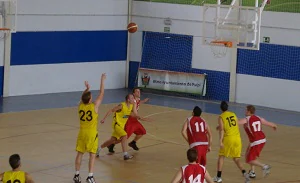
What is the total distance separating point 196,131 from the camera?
1496 centimetres

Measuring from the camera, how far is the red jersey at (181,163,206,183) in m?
10.4

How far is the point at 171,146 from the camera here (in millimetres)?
19328

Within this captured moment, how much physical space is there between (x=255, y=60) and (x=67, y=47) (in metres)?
7.38

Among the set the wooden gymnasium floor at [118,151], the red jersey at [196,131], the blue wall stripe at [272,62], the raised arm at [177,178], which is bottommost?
the wooden gymnasium floor at [118,151]

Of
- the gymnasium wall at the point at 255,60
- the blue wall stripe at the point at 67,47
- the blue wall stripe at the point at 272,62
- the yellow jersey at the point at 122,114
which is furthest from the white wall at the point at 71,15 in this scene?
the yellow jersey at the point at 122,114

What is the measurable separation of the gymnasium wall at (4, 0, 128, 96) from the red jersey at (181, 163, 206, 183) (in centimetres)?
1800

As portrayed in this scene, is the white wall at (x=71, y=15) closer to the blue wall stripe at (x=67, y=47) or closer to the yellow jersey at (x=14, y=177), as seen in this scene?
the blue wall stripe at (x=67, y=47)

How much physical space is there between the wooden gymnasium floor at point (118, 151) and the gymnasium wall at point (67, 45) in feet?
13.9

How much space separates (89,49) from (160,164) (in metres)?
13.7

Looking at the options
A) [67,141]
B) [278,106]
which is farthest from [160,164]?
[278,106]

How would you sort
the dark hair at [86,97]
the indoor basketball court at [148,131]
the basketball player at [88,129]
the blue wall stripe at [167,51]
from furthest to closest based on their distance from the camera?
the blue wall stripe at [167,51]
the indoor basketball court at [148,131]
the basketball player at [88,129]
the dark hair at [86,97]

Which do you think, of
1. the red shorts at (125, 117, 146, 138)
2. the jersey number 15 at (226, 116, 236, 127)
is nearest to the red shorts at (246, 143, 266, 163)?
the jersey number 15 at (226, 116, 236, 127)

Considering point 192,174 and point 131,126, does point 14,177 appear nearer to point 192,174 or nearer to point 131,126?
point 192,174

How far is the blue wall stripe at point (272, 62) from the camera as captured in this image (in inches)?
1055
